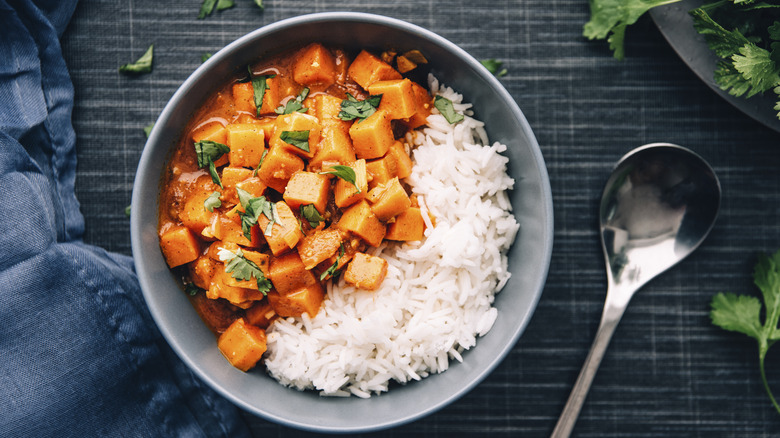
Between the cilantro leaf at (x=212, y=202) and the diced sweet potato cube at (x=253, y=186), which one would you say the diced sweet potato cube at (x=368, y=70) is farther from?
the cilantro leaf at (x=212, y=202)

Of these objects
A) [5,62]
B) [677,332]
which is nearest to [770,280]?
[677,332]

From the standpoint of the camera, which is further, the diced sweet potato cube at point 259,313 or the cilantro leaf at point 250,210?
the diced sweet potato cube at point 259,313

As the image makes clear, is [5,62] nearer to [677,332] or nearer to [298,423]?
[298,423]

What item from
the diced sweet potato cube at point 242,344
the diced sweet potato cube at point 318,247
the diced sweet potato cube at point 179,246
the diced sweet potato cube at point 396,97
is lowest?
the diced sweet potato cube at point 242,344

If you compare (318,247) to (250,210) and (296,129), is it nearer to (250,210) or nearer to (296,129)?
(250,210)

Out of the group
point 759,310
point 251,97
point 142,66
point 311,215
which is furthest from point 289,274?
point 759,310

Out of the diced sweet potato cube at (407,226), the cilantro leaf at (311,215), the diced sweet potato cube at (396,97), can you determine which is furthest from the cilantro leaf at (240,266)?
the diced sweet potato cube at (396,97)
